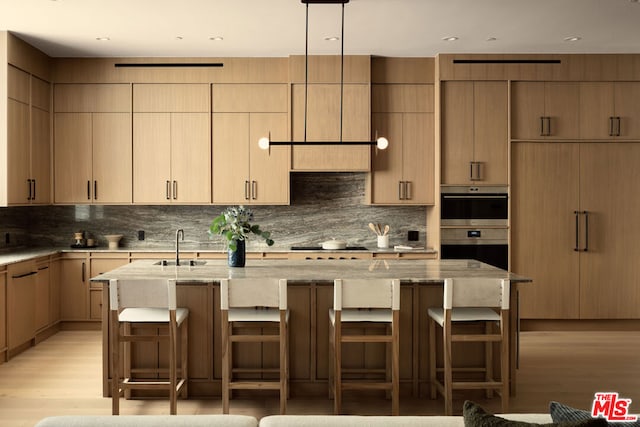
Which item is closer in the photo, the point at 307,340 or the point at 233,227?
the point at 307,340

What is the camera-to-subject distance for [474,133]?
6.61m

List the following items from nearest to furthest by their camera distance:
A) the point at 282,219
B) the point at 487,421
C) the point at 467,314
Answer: the point at 487,421
the point at 467,314
the point at 282,219

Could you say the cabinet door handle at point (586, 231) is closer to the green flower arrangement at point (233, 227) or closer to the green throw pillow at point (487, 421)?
the green flower arrangement at point (233, 227)

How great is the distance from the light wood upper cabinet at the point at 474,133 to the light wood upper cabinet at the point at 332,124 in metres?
0.82

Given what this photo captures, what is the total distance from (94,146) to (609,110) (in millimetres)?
5324

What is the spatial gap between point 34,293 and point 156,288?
2.75m

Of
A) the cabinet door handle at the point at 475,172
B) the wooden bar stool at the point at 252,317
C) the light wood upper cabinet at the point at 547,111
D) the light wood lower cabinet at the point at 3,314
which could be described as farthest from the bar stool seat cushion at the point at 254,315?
the light wood upper cabinet at the point at 547,111

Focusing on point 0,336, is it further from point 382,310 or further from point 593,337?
point 593,337

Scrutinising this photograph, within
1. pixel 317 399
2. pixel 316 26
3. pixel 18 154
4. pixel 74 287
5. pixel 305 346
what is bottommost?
pixel 317 399

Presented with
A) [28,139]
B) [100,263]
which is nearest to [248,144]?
[100,263]

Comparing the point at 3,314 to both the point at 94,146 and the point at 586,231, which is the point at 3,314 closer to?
the point at 94,146

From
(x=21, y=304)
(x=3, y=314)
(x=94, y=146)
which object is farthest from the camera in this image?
(x=94, y=146)

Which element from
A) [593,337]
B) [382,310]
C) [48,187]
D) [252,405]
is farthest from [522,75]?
[48,187]

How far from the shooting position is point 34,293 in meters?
5.98
